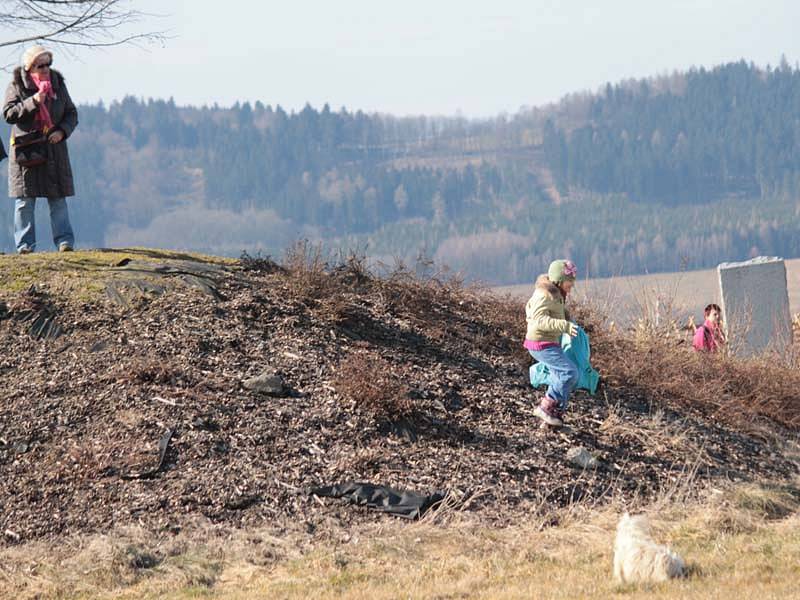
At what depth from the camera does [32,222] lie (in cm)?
→ 1109

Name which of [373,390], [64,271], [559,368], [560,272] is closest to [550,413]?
[559,368]

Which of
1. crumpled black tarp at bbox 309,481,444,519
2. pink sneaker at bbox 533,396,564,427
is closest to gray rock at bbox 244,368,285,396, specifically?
crumpled black tarp at bbox 309,481,444,519

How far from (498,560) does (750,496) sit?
2.28 metres

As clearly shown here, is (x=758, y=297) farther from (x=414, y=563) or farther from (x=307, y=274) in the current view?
(x=414, y=563)

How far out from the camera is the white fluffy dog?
19.2 ft

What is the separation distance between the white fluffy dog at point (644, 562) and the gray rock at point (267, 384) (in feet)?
10.7

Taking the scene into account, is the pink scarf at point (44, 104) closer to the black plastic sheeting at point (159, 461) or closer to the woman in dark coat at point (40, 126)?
the woman in dark coat at point (40, 126)

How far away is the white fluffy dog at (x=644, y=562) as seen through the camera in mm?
5852

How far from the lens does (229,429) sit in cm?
793

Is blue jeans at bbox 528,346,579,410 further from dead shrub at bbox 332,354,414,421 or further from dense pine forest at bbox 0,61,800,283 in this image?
dense pine forest at bbox 0,61,800,283

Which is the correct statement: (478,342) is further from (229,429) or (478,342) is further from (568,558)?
(568,558)

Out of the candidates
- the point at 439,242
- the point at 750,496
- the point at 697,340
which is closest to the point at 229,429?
the point at 750,496

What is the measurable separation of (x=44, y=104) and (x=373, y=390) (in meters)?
4.58

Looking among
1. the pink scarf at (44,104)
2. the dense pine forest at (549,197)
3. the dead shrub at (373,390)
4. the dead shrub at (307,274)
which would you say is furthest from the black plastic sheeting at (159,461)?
the dense pine forest at (549,197)
